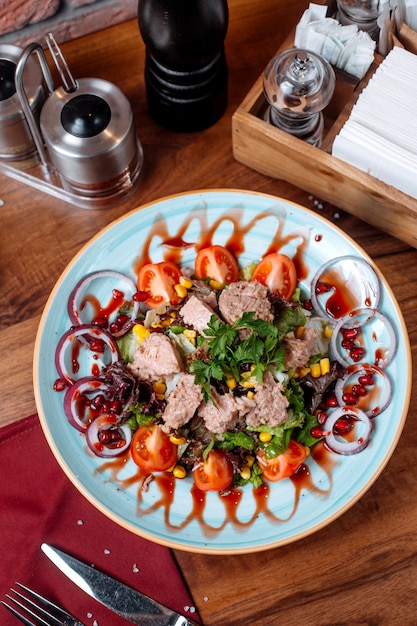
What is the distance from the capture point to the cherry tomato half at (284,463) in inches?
89.9

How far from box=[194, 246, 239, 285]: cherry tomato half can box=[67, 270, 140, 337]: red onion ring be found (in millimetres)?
245

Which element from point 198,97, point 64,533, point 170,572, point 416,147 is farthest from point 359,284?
point 64,533

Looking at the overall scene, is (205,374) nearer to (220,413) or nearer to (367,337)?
(220,413)

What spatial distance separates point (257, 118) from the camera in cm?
254

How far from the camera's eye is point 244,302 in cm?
237

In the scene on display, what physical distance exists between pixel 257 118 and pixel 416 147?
55cm

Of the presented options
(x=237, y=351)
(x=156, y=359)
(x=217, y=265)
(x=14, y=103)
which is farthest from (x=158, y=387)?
(x=14, y=103)

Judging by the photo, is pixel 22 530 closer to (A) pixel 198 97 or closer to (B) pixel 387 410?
(B) pixel 387 410

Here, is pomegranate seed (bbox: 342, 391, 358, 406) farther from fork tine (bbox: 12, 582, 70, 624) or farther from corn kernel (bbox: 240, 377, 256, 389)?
fork tine (bbox: 12, 582, 70, 624)

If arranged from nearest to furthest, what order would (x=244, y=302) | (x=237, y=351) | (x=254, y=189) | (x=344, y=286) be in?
(x=237, y=351), (x=244, y=302), (x=344, y=286), (x=254, y=189)

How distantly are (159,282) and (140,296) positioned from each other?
81 millimetres

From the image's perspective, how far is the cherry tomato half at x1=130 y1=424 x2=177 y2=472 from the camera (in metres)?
2.29

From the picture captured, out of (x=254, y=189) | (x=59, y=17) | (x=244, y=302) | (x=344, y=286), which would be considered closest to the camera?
(x=244, y=302)

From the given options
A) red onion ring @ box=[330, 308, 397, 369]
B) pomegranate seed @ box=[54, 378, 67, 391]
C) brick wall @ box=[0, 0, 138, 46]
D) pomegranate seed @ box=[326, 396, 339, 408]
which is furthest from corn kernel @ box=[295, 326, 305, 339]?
brick wall @ box=[0, 0, 138, 46]
